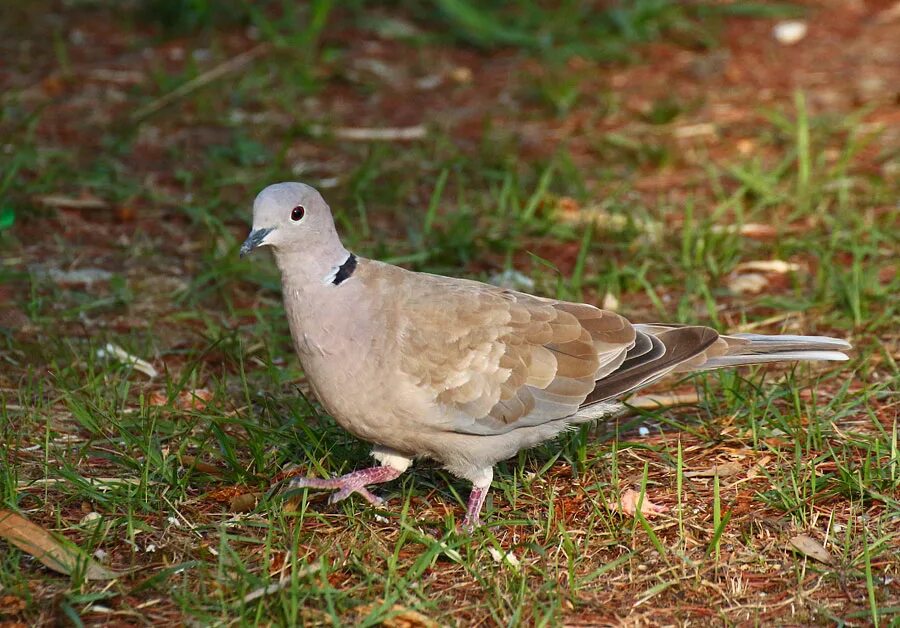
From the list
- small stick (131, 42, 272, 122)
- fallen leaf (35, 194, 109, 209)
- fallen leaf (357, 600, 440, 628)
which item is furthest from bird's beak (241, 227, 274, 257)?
small stick (131, 42, 272, 122)

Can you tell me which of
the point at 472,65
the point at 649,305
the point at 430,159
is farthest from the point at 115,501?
the point at 472,65

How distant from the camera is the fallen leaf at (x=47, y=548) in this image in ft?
10.3

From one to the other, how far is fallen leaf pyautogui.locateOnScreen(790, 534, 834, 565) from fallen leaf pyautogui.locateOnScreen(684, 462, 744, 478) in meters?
0.43

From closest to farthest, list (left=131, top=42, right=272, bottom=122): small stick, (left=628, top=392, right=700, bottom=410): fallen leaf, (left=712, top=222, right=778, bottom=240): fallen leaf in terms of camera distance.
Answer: (left=628, top=392, right=700, bottom=410): fallen leaf
(left=712, top=222, right=778, bottom=240): fallen leaf
(left=131, top=42, right=272, bottom=122): small stick

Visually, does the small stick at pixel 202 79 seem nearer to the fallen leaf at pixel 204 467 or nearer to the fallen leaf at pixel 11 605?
the fallen leaf at pixel 204 467

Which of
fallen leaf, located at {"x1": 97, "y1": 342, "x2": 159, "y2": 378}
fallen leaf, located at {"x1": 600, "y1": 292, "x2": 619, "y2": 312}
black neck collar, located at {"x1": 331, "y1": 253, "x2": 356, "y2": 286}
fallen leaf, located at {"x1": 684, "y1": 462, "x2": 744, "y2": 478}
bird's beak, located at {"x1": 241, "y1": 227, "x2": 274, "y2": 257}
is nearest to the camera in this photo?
bird's beak, located at {"x1": 241, "y1": 227, "x2": 274, "y2": 257}

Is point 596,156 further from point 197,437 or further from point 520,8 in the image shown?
point 197,437

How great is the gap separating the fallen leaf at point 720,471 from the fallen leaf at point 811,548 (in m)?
0.43

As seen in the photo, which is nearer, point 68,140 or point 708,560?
point 708,560

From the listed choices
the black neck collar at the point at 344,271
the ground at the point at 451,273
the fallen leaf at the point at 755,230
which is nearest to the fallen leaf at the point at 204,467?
the ground at the point at 451,273

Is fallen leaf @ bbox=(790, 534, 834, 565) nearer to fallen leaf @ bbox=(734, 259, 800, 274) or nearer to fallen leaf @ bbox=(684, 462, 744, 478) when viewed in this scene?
fallen leaf @ bbox=(684, 462, 744, 478)

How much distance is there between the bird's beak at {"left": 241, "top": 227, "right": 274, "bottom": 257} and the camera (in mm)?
3363

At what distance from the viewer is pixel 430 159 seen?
20.5 feet

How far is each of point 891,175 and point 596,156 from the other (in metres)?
1.54
